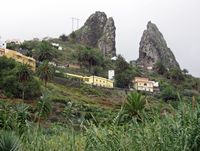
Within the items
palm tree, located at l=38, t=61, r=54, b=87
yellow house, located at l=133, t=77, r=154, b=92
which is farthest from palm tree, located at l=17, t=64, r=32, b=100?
yellow house, located at l=133, t=77, r=154, b=92

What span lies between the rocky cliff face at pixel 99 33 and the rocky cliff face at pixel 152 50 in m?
13.3

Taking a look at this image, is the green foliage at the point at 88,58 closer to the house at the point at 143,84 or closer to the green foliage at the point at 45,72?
the house at the point at 143,84

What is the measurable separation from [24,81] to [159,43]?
113 m

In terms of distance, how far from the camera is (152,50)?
172500mm

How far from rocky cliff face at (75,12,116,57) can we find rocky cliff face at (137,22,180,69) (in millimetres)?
13310

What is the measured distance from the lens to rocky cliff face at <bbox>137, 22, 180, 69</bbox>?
171m

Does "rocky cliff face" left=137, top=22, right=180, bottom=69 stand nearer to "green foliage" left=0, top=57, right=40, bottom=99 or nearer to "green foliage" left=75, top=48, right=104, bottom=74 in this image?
"green foliage" left=75, top=48, right=104, bottom=74

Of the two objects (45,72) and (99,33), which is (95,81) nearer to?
(45,72)

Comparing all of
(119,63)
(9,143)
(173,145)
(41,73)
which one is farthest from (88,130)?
(119,63)

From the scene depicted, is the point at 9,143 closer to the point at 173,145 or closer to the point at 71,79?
the point at 173,145

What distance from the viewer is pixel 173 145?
6.93 metres

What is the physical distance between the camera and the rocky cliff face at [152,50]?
562ft

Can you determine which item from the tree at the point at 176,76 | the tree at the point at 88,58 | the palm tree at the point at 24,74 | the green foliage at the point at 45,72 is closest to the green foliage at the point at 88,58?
the tree at the point at 88,58

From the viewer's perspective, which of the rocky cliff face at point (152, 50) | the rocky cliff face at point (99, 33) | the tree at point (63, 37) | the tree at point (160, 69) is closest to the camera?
the tree at point (160, 69)
